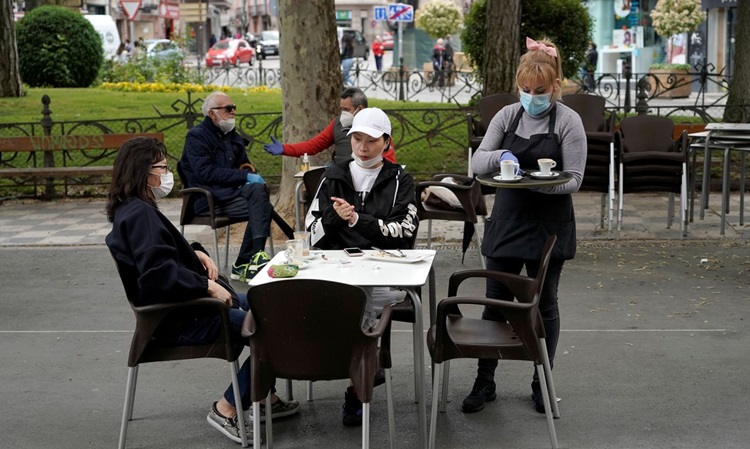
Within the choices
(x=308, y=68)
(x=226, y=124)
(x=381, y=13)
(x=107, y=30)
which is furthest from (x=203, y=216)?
(x=107, y=30)

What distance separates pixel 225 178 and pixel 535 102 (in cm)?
392

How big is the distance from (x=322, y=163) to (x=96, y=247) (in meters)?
2.36

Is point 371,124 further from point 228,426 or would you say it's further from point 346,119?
point 346,119

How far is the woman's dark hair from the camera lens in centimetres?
510

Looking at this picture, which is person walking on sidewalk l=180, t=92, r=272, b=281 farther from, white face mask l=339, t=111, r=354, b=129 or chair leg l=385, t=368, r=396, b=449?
chair leg l=385, t=368, r=396, b=449

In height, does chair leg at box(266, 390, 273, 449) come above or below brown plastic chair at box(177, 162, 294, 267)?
below

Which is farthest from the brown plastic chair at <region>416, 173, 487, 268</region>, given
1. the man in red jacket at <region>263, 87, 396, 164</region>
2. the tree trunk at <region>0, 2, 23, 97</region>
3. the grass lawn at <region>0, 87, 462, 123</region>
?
the tree trunk at <region>0, 2, 23, 97</region>

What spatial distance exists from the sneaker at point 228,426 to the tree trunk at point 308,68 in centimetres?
554

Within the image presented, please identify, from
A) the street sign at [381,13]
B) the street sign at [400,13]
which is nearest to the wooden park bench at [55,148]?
the street sign at [400,13]

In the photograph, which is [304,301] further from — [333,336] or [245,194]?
[245,194]

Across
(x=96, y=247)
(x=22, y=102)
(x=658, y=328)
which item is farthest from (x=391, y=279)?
(x=22, y=102)

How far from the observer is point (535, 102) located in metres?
5.57

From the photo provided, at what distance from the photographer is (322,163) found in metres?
11.2

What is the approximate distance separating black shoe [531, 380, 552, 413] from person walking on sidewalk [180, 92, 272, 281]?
346 centimetres
